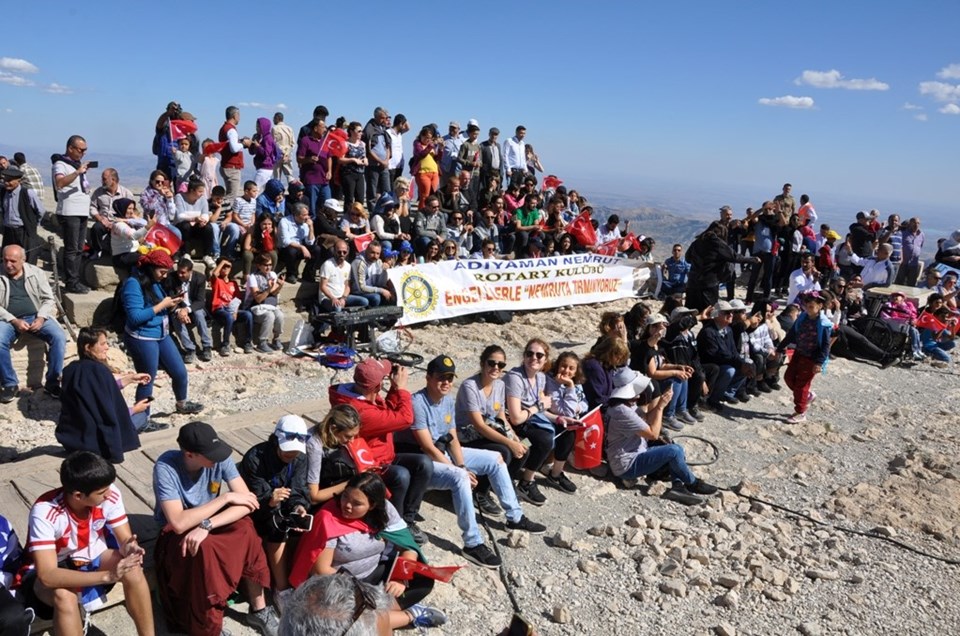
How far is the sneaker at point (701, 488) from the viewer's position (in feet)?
22.4

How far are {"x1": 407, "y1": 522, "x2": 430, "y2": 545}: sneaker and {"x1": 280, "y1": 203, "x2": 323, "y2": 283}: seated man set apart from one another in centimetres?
648

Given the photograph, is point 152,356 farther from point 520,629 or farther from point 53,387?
point 520,629

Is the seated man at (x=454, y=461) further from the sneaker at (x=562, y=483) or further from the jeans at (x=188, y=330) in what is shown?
the jeans at (x=188, y=330)

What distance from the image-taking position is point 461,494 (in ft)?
17.6

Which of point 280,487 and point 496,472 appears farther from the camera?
point 496,472

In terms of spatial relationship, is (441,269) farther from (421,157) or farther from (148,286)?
(148,286)

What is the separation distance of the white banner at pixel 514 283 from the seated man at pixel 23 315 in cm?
483

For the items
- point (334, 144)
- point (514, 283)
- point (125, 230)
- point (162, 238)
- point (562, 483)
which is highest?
point (334, 144)

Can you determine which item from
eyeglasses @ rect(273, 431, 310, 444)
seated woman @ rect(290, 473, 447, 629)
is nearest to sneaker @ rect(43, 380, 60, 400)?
eyeglasses @ rect(273, 431, 310, 444)

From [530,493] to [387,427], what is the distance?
5.93 feet

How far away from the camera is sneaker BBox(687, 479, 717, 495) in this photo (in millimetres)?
6816

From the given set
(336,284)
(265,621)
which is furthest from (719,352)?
(265,621)

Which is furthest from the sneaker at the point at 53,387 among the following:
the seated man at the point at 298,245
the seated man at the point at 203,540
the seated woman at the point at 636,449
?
the seated woman at the point at 636,449

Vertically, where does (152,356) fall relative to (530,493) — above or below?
above
